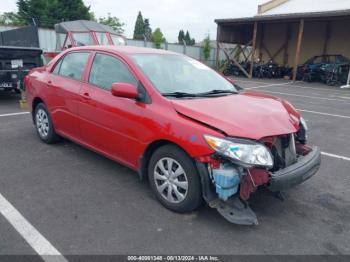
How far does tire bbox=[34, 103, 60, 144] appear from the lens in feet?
16.2

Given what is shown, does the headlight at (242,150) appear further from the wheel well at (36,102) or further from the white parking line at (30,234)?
the wheel well at (36,102)

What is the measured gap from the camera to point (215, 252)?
264 cm

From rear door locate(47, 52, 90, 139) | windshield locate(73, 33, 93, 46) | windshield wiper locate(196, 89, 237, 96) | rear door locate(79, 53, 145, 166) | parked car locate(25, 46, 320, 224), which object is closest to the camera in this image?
parked car locate(25, 46, 320, 224)

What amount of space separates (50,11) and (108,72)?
34.6 metres

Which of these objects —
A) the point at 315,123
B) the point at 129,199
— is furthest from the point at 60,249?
the point at 315,123

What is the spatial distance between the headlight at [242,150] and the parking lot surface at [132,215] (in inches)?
28.1

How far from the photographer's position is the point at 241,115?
10.1 ft

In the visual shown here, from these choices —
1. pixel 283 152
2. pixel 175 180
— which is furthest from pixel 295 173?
pixel 175 180

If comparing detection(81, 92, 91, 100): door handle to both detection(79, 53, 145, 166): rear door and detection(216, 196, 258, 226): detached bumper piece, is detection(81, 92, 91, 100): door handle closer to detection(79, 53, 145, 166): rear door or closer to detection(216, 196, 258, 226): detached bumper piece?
detection(79, 53, 145, 166): rear door

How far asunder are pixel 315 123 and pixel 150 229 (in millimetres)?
5982

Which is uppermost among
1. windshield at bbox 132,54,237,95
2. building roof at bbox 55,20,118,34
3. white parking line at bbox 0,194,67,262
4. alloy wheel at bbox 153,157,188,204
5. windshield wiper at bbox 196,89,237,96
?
building roof at bbox 55,20,118,34

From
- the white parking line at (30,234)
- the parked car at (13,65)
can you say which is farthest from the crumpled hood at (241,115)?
the parked car at (13,65)

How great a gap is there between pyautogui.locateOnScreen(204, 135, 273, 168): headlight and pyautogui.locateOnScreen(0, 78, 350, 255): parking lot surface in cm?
71

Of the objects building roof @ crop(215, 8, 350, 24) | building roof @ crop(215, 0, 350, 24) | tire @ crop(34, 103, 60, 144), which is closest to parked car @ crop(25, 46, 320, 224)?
tire @ crop(34, 103, 60, 144)
